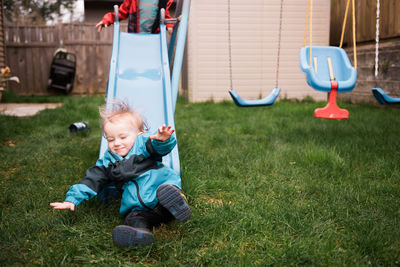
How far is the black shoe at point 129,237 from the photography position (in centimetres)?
182

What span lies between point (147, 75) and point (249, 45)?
5199mm

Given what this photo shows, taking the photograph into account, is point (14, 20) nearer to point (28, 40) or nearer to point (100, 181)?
point (28, 40)

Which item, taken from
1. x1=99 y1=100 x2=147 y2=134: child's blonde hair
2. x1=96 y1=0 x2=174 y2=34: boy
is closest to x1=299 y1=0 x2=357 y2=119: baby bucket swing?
x1=96 y1=0 x2=174 y2=34: boy

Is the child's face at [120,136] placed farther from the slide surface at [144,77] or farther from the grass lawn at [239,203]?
the slide surface at [144,77]

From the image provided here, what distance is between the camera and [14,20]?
63.6 ft

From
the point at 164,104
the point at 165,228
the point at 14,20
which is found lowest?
the point at 165,228

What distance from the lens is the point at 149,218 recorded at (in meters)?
2.09

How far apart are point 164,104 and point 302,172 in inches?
52.4

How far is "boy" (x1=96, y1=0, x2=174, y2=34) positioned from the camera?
4.24 meters

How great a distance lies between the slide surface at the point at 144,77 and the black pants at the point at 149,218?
23.8 inches

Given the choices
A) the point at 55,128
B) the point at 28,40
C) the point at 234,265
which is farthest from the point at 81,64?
the point at 234,265

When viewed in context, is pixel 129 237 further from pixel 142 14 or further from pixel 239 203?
pixel 142 14

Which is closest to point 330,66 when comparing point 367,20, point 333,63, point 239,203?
point 333,63

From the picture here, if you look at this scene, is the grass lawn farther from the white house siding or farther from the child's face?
the white house siding
